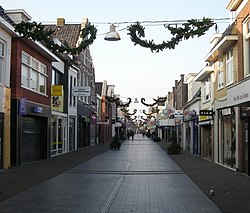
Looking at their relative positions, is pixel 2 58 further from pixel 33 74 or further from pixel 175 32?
pixel 175 32

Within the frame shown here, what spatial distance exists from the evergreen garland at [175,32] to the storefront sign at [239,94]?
3936mm

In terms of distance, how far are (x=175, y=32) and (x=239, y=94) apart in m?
5.02

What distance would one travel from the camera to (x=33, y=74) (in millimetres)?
23359

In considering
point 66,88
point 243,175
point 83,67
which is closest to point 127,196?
point 243,175

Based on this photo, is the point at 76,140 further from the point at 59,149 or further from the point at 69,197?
the point at 69,197

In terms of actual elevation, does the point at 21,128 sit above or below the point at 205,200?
above

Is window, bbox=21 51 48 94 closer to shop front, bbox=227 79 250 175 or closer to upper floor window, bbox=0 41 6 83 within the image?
upper floor window, bbox=0 41 6 83

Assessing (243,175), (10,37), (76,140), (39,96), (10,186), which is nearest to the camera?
(10,186)

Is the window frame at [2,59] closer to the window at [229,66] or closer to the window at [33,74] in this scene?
the window at [33,74]

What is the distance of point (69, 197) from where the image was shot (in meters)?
11.3

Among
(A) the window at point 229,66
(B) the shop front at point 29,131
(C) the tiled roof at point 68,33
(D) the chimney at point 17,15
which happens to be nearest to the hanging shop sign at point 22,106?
(B) the shop front at point 29,131

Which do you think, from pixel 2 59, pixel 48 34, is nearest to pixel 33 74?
pixel 2 59

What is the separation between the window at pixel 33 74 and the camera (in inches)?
856

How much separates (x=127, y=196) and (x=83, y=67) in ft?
103
